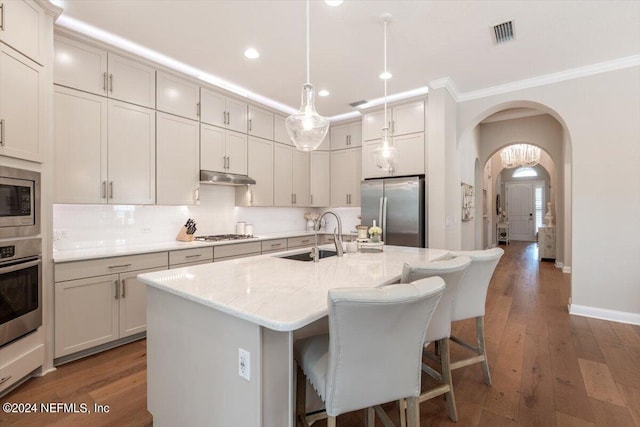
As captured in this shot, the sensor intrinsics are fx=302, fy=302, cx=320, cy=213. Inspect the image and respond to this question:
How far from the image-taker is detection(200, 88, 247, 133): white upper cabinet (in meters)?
3.81

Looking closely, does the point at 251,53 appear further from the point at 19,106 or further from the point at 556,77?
the point at 556,77

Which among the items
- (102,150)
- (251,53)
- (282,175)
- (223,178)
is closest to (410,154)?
(282,175)

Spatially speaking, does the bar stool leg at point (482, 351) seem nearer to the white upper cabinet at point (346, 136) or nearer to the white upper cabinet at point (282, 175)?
the white upper cabinet at point (282, 175)

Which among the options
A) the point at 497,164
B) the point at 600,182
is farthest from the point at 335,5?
the point at 497,164

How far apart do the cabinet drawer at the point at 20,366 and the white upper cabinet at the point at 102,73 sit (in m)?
2.23

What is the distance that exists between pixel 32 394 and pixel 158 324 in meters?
1.35

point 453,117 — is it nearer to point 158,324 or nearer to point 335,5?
point 335,5

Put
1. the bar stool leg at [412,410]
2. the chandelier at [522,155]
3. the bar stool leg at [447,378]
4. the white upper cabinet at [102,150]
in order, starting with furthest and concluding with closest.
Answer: the chandelier at [522,155], the white upper cabinet at [102,150], the bar stool leg at [447,378], the bar stool leg at [412,410]

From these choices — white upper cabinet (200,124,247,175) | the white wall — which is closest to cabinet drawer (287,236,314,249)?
white upper cabinet (200,124,247,175)

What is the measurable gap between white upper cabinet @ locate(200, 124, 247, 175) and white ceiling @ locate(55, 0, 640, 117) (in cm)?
68

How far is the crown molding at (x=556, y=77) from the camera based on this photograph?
11.0ft

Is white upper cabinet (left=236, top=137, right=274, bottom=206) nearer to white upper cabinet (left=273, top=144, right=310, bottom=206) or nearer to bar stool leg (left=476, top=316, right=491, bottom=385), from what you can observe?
white upper cabinet (left=273, top=144, right=310, bottom=206)

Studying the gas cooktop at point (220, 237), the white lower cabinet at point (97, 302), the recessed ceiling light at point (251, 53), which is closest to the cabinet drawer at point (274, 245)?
the gas cooktop at point (220, 237)

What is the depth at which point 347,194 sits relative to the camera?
17.4ft
